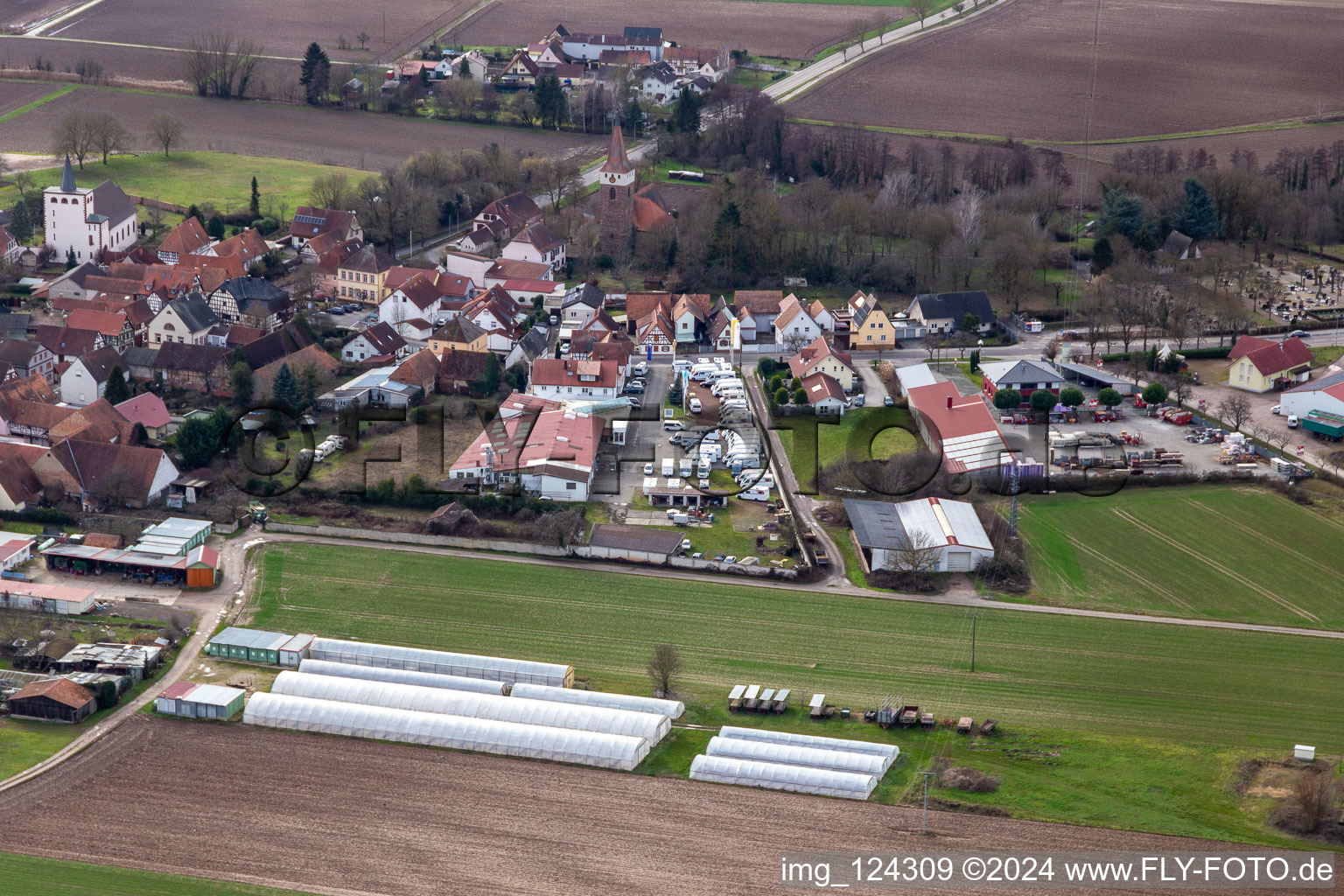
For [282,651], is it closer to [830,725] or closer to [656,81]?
[830,725]

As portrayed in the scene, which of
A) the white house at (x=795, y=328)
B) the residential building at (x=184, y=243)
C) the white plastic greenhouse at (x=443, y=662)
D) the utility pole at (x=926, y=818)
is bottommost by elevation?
the utility pole at (x=926, y=818)

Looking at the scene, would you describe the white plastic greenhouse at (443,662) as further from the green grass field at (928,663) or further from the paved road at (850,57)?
the paved road at (850,57)

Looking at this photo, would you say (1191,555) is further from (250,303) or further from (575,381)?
(250,303)

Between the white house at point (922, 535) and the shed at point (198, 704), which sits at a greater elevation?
the white house at point (922, 535)

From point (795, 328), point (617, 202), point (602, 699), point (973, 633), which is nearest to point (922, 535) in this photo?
point (973, 633)

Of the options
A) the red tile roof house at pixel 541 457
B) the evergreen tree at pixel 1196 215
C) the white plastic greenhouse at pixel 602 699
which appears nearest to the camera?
the white plastic greenhouse at pixel 602 699

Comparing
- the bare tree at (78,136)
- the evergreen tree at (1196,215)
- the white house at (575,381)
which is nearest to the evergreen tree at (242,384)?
the white house at (575,381)

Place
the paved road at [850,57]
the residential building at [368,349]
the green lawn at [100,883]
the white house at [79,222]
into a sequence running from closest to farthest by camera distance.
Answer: the green lawn at [100,883] → the residential building at [368,349] → the white house at [79,222] → the paved road at [850,57]

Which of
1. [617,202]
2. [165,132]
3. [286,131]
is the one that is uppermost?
[286,131]
